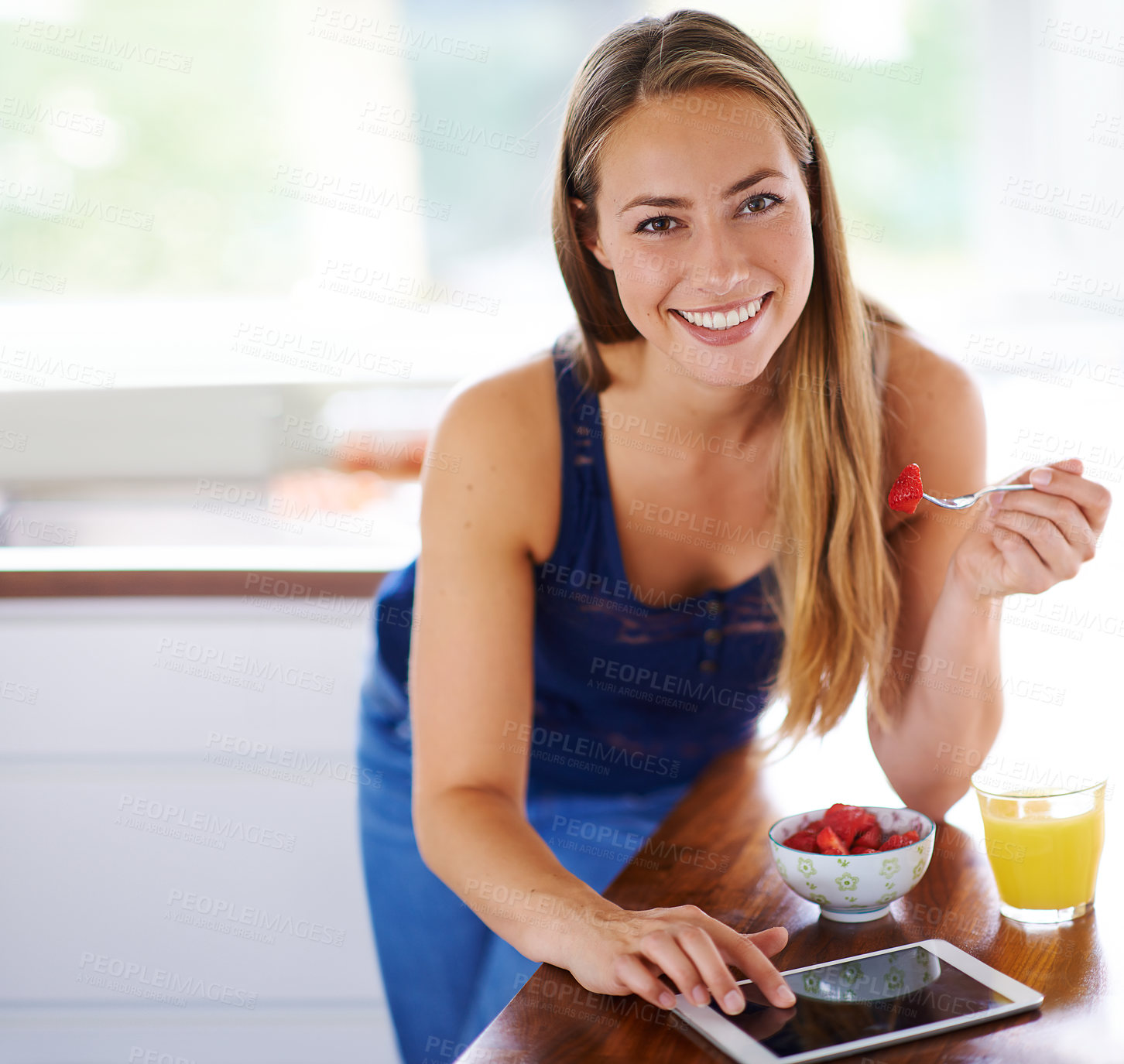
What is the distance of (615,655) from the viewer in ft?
4.07

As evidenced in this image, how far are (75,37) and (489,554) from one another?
2615mm

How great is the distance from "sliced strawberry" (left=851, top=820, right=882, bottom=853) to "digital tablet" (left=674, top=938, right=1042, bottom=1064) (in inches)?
3.7

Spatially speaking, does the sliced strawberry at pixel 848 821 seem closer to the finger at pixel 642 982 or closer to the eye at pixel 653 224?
the finger at pixel 642 982

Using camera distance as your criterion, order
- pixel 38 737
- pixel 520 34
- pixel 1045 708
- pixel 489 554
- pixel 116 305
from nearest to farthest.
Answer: pixel 489 554 → pixel 1045 708 → pixel 38 737 → pixel 520 34 → pixel 116 305

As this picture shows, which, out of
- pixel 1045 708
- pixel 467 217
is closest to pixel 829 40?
pixel 467 217

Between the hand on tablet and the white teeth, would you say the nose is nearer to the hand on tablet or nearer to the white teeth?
the white teeth

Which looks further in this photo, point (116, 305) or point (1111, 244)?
point (116, 305)

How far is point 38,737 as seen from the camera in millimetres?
1801

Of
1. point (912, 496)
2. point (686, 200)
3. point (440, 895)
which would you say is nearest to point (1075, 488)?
point (912, 496)

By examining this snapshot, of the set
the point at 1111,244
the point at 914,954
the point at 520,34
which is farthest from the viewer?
the point at 520,34

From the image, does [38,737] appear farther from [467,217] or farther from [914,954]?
[467,217]

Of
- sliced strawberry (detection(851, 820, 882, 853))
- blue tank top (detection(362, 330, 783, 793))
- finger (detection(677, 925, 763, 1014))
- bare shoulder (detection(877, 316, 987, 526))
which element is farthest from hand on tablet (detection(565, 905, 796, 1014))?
bare shoulder (detection(877, 316, 987, 526))

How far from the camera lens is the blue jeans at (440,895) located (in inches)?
48.3

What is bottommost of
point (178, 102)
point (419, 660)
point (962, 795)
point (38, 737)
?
point (38, 737)
